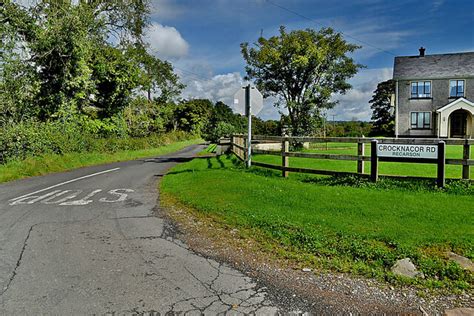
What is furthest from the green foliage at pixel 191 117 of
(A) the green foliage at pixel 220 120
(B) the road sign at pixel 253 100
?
(B) the road sign at pixel 253 100

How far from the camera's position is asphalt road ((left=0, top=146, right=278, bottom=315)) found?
11.7ft

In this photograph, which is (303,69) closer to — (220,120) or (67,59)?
(67,59)

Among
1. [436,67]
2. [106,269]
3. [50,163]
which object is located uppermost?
[436,67]

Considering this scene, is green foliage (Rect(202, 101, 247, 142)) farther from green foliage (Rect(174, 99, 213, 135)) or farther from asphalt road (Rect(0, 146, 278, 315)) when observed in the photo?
asphalt road (Rect(0, 146, 278, 315))

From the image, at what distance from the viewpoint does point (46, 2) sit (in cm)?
2241

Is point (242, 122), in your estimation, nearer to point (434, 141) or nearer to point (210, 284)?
point (434, 141)

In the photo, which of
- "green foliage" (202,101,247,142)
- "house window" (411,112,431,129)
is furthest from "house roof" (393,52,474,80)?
"green foliage" (202,101,247,142)

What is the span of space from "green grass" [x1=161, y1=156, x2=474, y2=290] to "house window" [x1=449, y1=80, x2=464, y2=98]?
2909 centimetres

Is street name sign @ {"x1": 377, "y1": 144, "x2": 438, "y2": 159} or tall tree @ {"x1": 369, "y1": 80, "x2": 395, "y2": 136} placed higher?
tall tree @ {"x1": 369, "y1": 80, "x2": 395, "y2": 136}

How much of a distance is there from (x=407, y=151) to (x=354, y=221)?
3.76 meters

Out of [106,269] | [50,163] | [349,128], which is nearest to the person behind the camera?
[106,269]

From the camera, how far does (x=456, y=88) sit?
105 feet

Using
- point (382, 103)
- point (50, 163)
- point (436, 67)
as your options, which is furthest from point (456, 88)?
point (50, 163)

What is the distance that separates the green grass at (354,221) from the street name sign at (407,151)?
2.64ft
